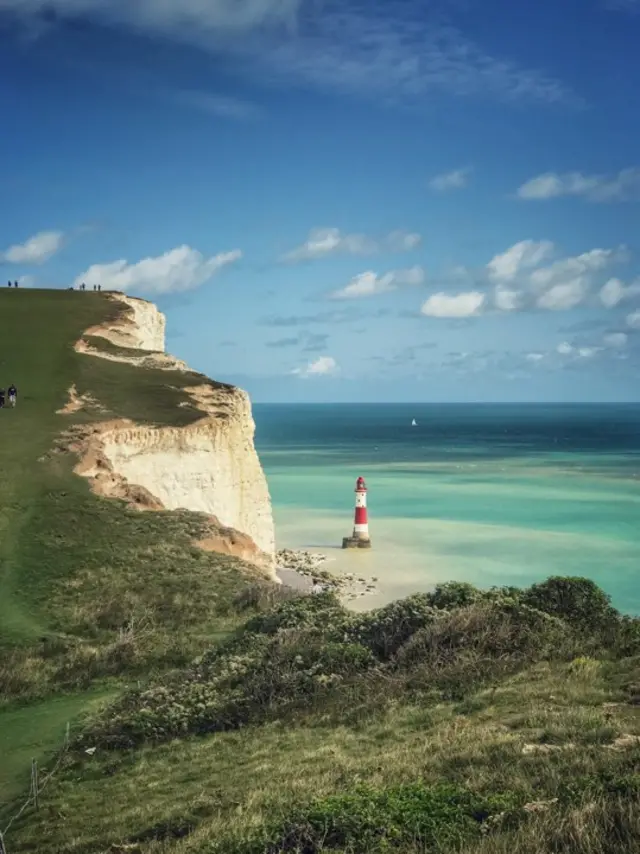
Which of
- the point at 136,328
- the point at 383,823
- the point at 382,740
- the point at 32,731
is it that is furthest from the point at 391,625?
the point at 136,328

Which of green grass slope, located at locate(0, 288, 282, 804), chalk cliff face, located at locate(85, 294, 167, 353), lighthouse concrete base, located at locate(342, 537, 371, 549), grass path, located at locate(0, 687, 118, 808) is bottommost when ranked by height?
lighthouse concrete base, located at locate(342, 537, 371, 549)

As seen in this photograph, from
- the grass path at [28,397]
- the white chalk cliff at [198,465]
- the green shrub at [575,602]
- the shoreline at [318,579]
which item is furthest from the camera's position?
the shoreline at [318,579]

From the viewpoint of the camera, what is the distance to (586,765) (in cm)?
768

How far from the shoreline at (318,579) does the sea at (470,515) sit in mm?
653

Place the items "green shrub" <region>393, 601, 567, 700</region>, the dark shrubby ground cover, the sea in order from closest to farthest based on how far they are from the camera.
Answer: "green shrub" <region>393, 601, 567, 700</region> < the dark shrubby ground cover < the sea

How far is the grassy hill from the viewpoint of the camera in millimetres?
7129

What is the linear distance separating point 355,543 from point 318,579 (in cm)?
887

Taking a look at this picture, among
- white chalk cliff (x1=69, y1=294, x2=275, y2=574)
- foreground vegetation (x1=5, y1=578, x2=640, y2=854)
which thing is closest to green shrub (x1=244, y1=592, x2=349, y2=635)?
foreground vegetation (x1=5, y1=578, x2=640, y2=854)

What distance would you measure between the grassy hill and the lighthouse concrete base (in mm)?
20752

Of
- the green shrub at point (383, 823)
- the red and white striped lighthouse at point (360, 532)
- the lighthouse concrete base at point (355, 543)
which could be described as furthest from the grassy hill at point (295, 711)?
the lighthouse concrete base at point (355, 543)

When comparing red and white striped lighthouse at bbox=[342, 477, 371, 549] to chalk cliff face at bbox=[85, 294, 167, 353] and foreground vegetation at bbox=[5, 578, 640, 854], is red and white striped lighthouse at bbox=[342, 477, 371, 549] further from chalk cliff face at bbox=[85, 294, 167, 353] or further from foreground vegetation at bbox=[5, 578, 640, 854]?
foreground vegetation at bbox=[5, 578, 640, 854]

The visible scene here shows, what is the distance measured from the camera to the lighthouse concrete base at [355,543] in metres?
45.1

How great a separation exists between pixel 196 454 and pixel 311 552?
41.0ft

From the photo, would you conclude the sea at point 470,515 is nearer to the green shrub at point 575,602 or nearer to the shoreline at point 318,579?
the shoreline at point 318,579
